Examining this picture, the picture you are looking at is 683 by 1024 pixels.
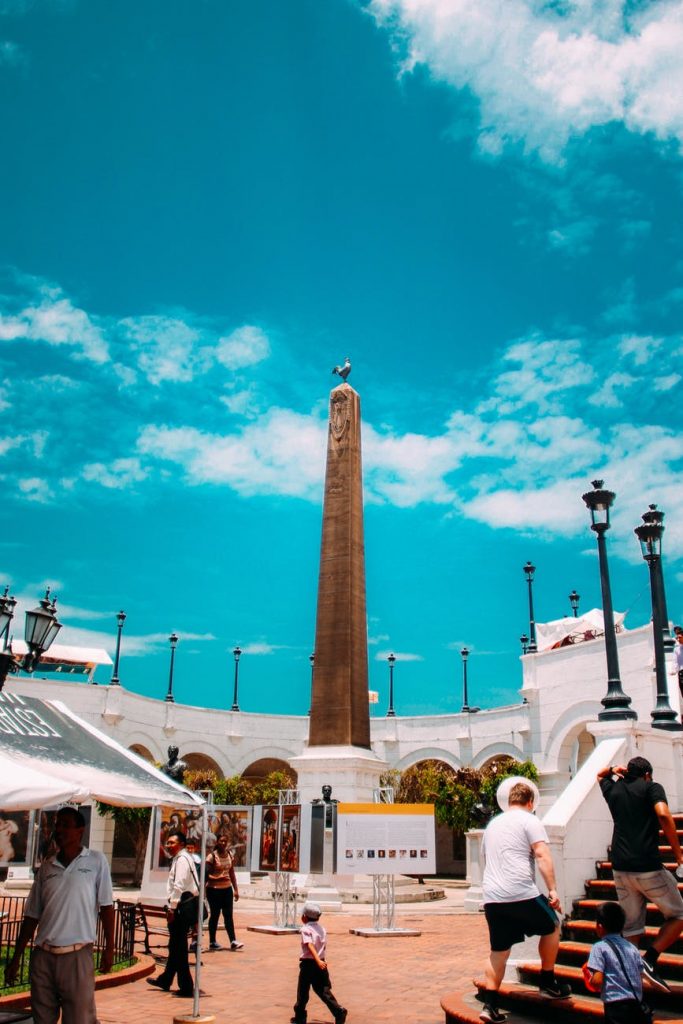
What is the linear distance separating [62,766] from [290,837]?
11561mm

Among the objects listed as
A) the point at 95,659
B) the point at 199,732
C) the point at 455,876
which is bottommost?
the point at 455,876

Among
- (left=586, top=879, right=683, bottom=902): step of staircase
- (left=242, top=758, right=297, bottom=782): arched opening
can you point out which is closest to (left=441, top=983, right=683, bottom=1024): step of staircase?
(left=586, top=879, right=683, bottom=902): step of staircase

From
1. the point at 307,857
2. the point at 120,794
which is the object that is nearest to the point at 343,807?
the point at 307,857

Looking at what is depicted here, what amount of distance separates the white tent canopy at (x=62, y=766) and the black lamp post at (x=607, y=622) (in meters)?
5.95

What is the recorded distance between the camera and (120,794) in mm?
6301

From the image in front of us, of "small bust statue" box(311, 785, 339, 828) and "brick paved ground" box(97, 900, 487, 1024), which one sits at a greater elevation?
"small bust statue" box(311, 785, 339, 828)

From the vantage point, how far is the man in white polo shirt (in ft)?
18.8

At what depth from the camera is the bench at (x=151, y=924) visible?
12047mm

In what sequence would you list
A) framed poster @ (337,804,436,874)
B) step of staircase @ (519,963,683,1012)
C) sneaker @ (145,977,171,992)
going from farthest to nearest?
framed poster @ (337,804,436,874) → sneaker @ (145,977,171,992) → step of staircase @ (519,963,683,1012)

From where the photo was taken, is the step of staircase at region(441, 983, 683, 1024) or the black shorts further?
the step of staircase at region(441, 983, 683, 1024)

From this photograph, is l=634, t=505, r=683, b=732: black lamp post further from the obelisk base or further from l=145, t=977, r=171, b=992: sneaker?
the obelisk base

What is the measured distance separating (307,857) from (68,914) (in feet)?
37.8

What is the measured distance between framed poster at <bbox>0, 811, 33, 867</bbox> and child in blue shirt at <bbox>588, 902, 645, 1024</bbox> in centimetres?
1973

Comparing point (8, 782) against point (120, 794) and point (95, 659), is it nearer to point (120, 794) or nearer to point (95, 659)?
point (120, 794)
